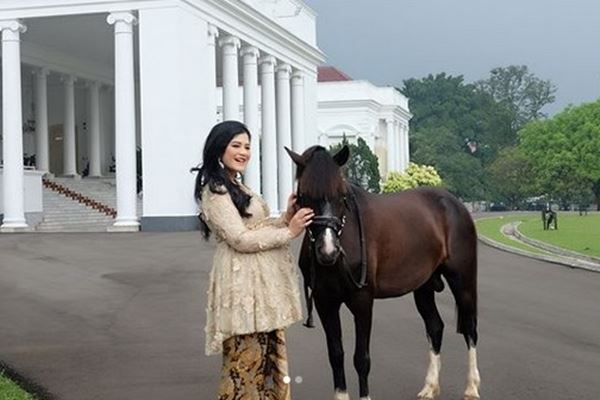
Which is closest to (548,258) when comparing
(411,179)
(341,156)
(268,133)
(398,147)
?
(341,156)

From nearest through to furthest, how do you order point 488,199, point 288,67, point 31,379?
point 31,379
point 288,67
point 488,199

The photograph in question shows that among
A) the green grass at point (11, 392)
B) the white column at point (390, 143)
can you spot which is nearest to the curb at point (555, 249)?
the green grass at point (11, 392)

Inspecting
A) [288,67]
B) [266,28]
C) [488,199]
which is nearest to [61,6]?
[266,28]

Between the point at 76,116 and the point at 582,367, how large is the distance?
33.1 m

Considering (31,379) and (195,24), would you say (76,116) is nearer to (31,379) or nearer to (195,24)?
(195,24)

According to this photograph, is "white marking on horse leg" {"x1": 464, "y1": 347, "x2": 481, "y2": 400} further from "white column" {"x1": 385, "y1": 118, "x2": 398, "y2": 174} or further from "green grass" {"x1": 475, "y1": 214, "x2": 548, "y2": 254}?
"white column" {"x1": 385, "y1": 118, "x2": 398, "y2": 174}

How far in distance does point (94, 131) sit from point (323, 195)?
1294 inches

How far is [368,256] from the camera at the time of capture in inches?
206

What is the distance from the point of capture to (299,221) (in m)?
4.46

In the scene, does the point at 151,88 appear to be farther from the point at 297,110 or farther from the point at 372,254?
the point at 372,254

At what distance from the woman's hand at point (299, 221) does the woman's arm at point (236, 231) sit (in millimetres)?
31

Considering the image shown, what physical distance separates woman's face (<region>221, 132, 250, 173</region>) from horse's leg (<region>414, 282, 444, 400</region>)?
2.40 m

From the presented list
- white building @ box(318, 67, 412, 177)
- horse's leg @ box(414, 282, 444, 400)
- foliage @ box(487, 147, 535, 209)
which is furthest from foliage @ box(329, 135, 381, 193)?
horse's leg @ box(414, 282, 444, 400)

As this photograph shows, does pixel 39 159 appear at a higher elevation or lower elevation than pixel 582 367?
higher
